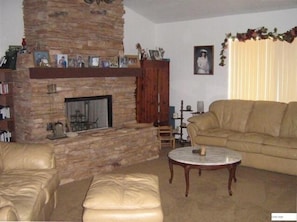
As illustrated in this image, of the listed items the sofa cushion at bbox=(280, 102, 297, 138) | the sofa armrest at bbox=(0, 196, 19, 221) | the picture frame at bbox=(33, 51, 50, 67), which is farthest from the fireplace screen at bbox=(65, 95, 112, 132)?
the sofa armrest at bbox=(0, 196, 19, 221)

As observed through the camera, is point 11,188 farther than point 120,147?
No

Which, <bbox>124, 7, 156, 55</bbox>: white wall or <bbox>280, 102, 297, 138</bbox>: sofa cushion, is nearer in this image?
<bbox>280, 102, 297, 138</bbox>: sofa cushion

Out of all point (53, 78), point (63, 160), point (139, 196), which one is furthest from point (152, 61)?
point (139, 196)

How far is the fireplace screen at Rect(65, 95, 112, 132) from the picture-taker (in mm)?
5285

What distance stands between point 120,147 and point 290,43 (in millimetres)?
3229

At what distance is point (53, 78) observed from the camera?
4773 mm

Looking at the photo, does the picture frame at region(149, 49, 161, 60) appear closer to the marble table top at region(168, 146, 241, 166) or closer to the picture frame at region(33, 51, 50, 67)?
the picture frame at region(33, 51, 50, 67)

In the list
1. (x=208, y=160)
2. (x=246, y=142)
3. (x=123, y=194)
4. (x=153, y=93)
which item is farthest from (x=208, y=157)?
(x=153, y=93)

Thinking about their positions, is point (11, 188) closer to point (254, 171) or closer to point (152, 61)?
point (254, 171)

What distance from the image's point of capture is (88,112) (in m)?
5.55

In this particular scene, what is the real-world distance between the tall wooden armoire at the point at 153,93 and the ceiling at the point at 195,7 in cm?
93

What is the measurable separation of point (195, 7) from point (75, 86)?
2536mm

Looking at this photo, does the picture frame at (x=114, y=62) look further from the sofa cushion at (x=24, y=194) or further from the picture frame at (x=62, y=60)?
the sofa cushion at (x=24, y=194)

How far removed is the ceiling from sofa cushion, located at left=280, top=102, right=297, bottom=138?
1622 millimetres
